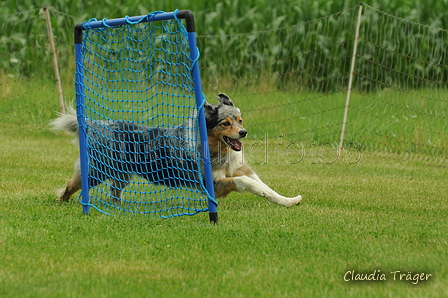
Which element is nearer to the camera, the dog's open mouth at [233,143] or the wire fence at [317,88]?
the dog's open mouth at [233,143]

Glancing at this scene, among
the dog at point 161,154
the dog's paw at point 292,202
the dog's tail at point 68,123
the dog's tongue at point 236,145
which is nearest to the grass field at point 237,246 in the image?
the dog's paw at point 292,202

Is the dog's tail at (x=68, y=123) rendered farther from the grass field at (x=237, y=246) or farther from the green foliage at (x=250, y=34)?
the green foliage at (x=250, y=34)

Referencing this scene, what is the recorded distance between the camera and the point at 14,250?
3.94 meters

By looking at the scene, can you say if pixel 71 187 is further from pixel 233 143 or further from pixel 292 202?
pixel 292 202

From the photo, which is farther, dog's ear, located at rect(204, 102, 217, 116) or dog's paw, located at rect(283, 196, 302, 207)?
dog's ear, located at rect(204, 102, 217, 116)

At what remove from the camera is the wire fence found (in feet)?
30.9

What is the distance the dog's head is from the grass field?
24.8 inches

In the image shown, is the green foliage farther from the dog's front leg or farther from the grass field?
the dog's front leg

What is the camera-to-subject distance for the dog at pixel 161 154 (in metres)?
5.36

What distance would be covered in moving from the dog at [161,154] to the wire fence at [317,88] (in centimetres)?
Result: 356

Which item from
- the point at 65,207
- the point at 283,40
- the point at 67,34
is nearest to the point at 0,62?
the point at 67,34

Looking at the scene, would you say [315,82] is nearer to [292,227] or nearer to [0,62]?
[292,227]

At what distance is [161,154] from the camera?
562 centimetres

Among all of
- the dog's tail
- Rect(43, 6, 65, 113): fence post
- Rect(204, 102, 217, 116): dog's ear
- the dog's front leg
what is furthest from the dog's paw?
Rect(43, 6, 65, 113): fence post
